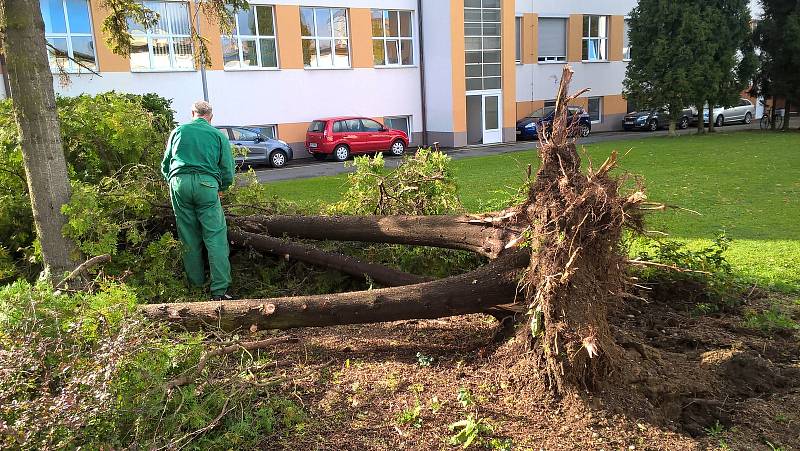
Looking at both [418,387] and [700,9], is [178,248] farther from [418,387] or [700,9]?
[700,9]

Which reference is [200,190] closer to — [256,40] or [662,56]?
[256,40]

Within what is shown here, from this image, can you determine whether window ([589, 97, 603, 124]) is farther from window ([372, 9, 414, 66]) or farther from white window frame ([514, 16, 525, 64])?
window ([372, 9, 414, 66])

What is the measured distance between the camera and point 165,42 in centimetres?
1911

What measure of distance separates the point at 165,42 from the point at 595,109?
67.4ft

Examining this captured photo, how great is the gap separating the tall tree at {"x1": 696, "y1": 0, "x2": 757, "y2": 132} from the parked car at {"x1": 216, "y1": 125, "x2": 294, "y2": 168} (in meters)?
16.2

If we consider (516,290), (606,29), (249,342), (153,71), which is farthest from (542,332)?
(606,29)

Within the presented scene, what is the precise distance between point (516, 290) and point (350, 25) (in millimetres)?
20200

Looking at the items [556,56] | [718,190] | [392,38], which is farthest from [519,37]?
[718,190]

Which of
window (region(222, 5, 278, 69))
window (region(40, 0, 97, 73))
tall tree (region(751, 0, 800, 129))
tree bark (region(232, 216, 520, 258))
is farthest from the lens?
tall tree (region(751, 0, 800, 129))

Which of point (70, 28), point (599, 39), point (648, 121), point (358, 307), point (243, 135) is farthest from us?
point (599, 39)

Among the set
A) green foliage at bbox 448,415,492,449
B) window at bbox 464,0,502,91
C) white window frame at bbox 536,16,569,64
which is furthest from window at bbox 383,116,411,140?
A: green foliage at bbox 448,415,492,449

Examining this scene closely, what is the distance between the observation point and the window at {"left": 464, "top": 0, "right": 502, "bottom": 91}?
928 inches

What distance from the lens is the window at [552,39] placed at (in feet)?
91.4

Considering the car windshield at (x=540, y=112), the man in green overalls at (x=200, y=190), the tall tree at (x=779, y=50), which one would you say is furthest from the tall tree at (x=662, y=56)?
the man in green overalls at (x=200, y=190)
